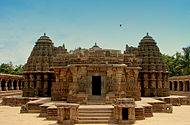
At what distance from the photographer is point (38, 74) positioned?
3127 centimetres

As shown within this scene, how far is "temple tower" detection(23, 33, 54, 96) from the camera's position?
31.2 meters

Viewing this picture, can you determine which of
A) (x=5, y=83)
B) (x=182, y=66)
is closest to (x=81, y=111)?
(x=5, y=83)

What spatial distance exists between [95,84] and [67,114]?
7689 mm

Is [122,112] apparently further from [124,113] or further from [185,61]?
[185,61]

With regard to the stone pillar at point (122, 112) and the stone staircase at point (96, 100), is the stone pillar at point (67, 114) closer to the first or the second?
the stone pillar at point (122, 112)

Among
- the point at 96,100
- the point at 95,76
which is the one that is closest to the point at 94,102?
the point at 96,100

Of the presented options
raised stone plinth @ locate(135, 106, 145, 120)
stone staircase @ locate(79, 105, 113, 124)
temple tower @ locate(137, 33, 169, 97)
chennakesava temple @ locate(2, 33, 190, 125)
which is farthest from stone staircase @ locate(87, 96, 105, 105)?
temple tower @ locate(137, 33, 169, 97)

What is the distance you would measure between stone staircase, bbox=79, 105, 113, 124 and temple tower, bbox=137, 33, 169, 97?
12.3 metres

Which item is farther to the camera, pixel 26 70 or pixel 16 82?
pixel 16 82

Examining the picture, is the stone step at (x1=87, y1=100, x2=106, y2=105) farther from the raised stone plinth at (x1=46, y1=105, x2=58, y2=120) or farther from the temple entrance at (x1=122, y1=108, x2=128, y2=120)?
the temple entrance at (x1=122, y1=108, x2=128, y2=120)

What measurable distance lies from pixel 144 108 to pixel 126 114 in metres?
2.37

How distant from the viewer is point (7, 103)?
30250mm

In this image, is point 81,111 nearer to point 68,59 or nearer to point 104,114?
point 104,114

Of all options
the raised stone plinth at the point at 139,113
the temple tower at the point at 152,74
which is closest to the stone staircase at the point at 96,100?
the raised stone plinth at the point at 139,113
